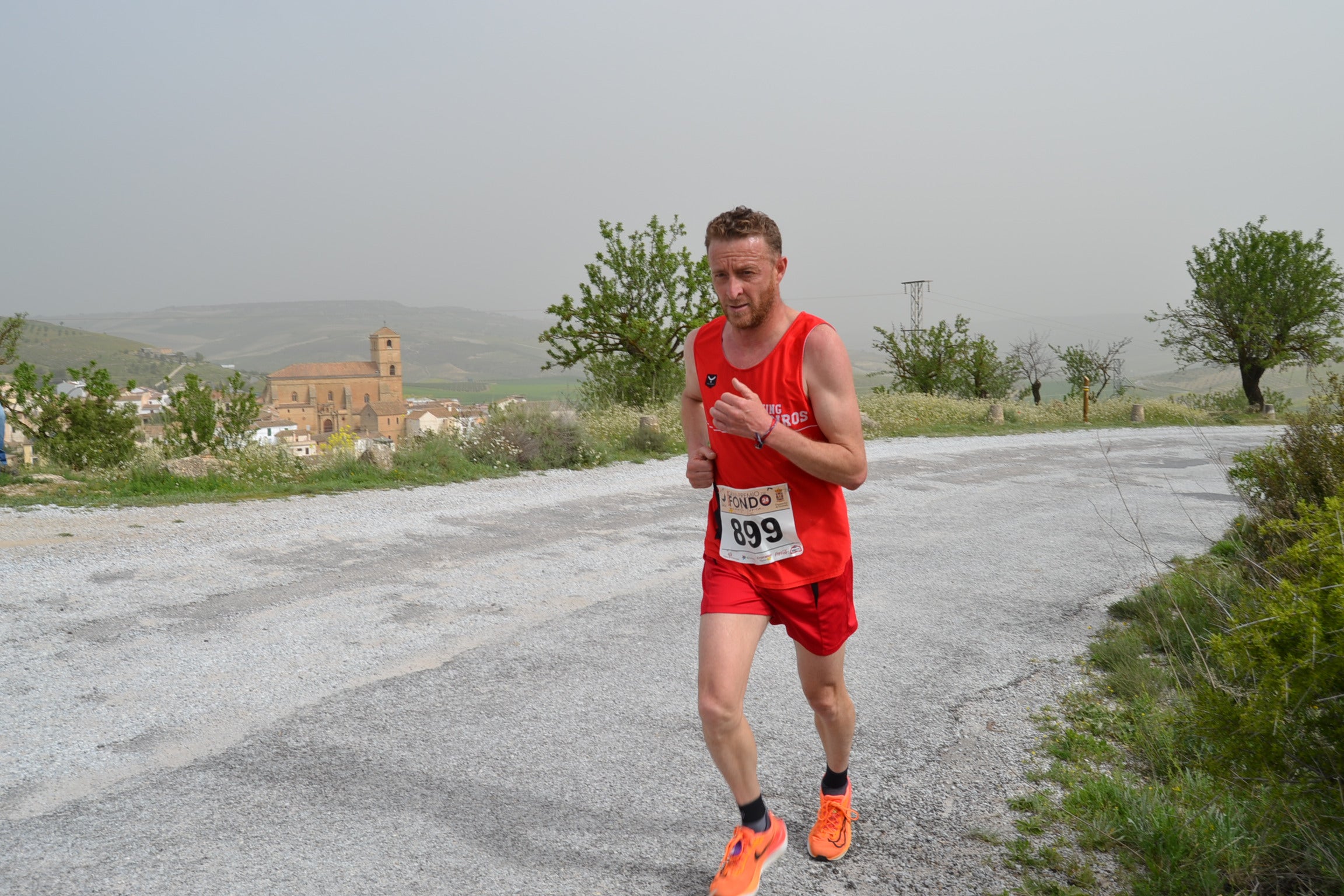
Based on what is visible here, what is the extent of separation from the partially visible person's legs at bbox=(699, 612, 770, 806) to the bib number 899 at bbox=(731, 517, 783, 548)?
0.77 ft

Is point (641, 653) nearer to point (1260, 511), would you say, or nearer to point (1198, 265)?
point (1260, 511)

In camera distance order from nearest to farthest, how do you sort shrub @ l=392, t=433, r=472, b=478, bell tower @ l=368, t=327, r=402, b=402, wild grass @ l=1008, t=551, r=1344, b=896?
wild grass @ l=1008, t=551, r=1344, b=896 < shrub @ l=392, t=433, r=472, b=478 < bell tower @ l=368, t=327, r=402, b=402

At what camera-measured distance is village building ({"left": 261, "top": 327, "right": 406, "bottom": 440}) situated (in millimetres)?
114250

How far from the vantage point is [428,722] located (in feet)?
14.0

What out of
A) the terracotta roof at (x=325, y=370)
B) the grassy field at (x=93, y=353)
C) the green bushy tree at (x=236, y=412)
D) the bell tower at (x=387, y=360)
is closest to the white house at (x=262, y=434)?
the green bushy tree at (x=236, y=412)

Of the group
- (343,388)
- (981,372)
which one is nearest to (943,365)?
(981,372)

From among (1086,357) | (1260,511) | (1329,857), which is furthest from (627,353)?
(1086,357)

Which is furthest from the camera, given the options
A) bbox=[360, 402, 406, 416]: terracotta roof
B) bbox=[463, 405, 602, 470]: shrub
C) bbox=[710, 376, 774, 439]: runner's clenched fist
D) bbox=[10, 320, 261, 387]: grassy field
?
bbox=[360, 402, 406, 416]: terracotta roof

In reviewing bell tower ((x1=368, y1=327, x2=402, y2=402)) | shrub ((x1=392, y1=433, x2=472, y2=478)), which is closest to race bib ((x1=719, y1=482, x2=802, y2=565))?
shrub ((x1=392, y1=433, x2=472, y2=478))

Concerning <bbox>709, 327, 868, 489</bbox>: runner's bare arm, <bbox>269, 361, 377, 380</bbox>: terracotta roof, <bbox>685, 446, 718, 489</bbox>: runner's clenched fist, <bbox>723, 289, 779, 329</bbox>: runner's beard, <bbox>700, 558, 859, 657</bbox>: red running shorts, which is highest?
<bbox>269, 361, 377, 380</bbox>: terracotta roof

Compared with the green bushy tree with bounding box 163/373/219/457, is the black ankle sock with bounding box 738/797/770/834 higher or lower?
lower

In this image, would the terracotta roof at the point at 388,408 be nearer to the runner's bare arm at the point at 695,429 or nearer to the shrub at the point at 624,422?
the shrub at the point at 624,422

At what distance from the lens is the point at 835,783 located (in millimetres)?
3234

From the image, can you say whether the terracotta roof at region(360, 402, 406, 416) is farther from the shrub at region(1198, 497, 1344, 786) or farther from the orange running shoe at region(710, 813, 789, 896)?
the shrub at region(1198, 497, 1344, 786)
